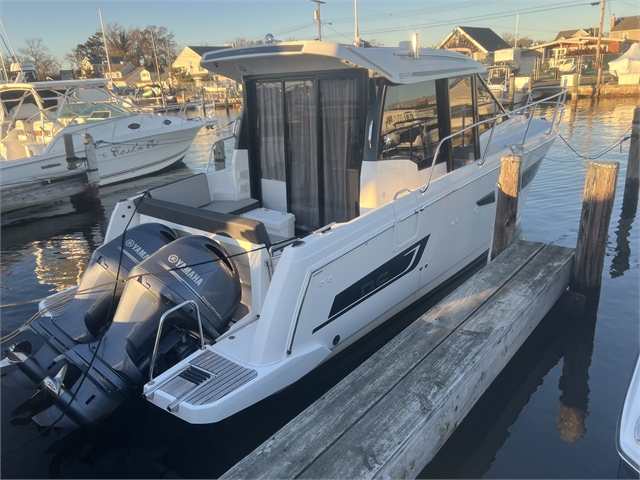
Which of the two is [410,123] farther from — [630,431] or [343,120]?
[630,431]

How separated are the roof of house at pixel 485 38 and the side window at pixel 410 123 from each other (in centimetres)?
4464

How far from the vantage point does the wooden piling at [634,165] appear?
24.4ft

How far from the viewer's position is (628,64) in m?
27.4

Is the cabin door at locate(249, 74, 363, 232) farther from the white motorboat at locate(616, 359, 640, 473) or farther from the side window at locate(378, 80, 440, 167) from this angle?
the white motorboat at locate(616, 359, 640, 473)

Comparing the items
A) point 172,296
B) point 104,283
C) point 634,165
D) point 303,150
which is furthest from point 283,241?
point 634,165

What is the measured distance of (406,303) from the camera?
4.48 meters

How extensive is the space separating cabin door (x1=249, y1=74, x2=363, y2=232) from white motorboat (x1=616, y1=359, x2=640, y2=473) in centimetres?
263

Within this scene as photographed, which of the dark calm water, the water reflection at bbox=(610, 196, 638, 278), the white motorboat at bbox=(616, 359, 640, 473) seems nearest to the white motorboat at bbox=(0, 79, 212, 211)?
the dark calm water

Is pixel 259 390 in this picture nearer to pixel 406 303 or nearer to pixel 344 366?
pixel 344 366

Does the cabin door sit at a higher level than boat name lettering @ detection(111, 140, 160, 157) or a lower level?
higher

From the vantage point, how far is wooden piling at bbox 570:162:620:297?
409 cm

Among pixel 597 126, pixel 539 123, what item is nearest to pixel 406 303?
pixel 539 123

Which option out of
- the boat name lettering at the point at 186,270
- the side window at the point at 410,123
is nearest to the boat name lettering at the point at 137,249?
the boat name lettering at the point at 186,270

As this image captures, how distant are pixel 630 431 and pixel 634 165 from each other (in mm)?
6448
